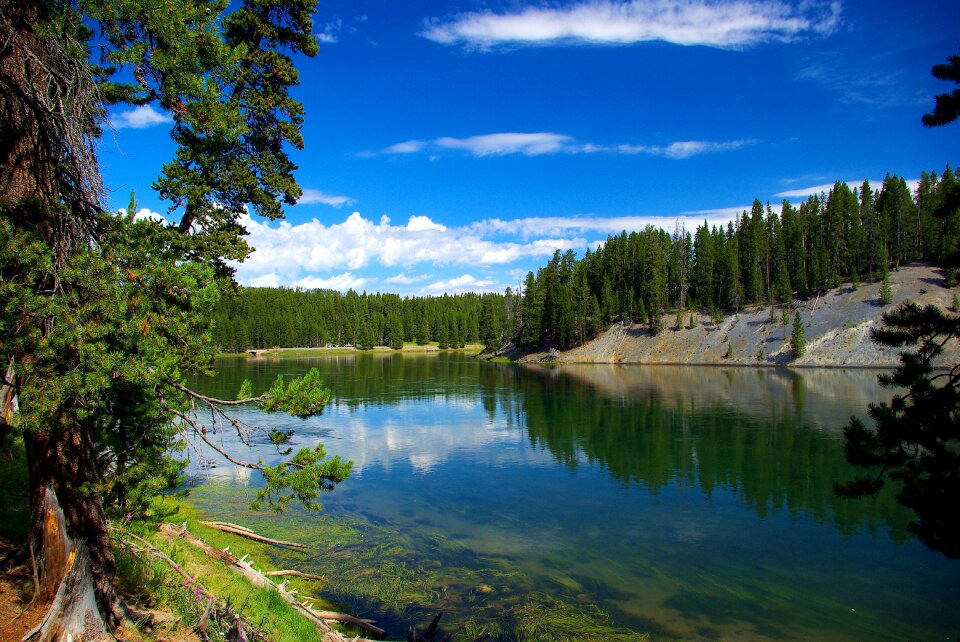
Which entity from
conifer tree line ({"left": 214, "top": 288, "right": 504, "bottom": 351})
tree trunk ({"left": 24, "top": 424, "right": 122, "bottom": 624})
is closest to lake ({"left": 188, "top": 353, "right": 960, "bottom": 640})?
tree trunk ({"left": 24, "top": 424, "right": 122, "bottom": 624})

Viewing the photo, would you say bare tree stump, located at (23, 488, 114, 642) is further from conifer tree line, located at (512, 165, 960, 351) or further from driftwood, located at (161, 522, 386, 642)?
conifer tree line, located at (512, 165, 960, 351)

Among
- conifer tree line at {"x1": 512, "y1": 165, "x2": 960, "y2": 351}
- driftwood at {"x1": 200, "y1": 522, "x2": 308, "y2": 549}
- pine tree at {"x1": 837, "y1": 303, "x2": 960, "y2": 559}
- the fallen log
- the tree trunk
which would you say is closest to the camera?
the tree trunk

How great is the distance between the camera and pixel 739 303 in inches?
3917

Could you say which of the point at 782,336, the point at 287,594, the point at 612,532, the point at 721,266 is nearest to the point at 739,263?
the point at 721,266

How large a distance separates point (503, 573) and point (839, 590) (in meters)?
8.89

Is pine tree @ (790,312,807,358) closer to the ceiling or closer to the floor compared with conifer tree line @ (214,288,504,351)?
closer to the floor

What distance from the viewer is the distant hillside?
75812mm

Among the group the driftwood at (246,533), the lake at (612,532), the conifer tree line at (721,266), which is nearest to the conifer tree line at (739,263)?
the conifer tree line at (721,266)

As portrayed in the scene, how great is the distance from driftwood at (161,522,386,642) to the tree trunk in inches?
150

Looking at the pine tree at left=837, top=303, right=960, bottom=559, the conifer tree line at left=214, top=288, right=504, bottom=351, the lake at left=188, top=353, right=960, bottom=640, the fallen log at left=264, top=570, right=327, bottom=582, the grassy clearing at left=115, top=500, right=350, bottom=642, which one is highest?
the conifer tree line at left=214, top=288, right=504, bottom=351

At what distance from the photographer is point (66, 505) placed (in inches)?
285

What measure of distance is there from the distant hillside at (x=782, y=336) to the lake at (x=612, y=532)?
42.4 m

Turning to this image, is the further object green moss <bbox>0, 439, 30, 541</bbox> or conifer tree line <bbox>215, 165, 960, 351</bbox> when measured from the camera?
conifer tree line <bbox>215, 165, 960, 351</bbox>

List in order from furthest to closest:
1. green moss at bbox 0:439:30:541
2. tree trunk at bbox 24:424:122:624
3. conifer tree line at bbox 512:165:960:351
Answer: conifer tree line at bbox 512:165:960:351 → green moss at bbox 0:439:30:541 → tree trunk at bbox 24:424:122:624
